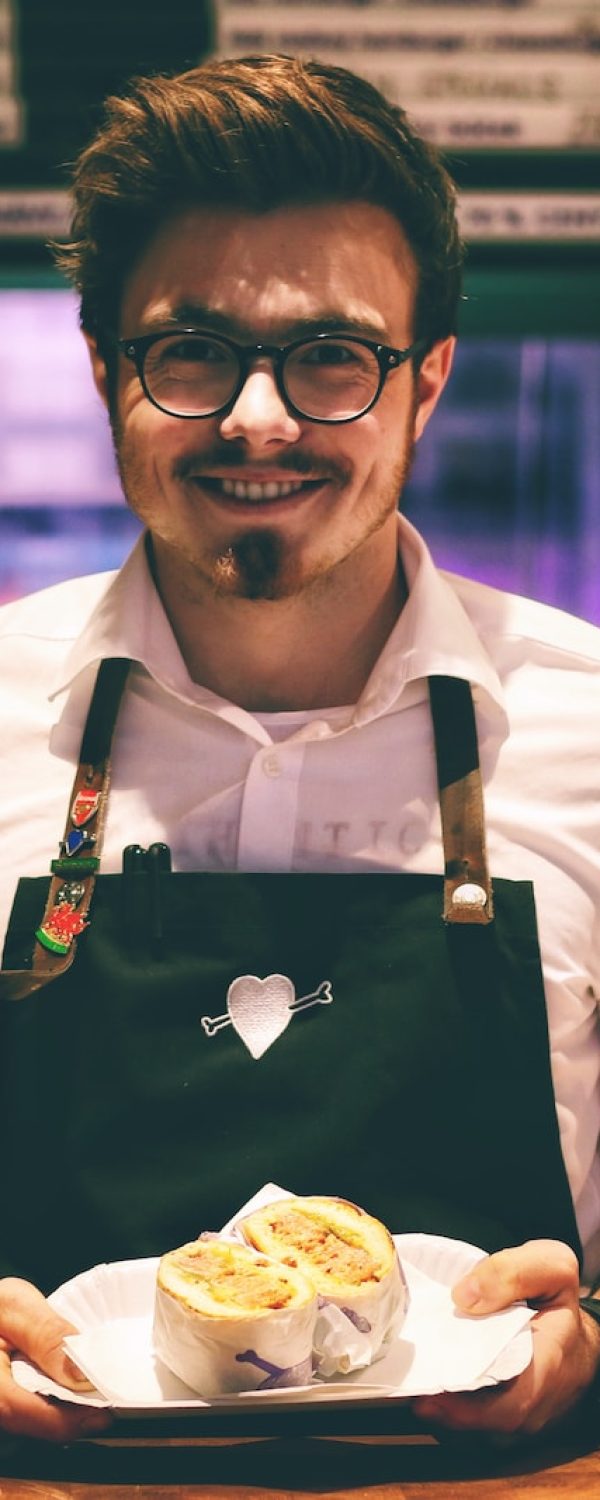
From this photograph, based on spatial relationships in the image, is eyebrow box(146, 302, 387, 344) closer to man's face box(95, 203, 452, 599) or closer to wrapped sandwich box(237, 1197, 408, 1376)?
man's face box(95, 203, 452, 599)

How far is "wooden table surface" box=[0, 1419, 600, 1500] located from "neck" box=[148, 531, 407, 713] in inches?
34.2

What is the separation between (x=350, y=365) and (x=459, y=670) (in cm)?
36

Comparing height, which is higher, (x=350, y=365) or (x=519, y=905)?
(x=350, y=365)

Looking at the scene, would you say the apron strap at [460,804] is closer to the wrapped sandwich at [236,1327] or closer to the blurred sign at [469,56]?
the wrapped sandwich at [236,1327]

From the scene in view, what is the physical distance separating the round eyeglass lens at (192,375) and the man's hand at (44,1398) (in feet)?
3.13

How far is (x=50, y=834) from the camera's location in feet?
6.01

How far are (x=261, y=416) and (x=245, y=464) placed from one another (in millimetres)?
61

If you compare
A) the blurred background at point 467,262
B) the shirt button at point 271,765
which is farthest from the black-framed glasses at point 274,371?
the blurred background at point 467,262

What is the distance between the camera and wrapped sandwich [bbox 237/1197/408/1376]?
1.36m

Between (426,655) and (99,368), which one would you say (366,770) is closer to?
(426,655)

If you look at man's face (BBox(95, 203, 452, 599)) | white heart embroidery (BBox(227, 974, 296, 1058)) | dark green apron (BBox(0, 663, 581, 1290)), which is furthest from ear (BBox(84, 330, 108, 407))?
white heart embroidery (BBox(227, 974, 296, 1058))

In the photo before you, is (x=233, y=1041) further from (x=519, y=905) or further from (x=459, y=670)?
(x=459, y=670)

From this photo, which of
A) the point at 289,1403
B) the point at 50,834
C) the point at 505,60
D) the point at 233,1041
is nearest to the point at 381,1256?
the point at 289,1403

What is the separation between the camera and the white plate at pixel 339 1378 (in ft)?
4.29
